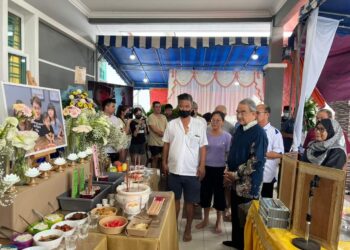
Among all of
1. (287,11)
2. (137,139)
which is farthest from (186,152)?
(287,11)

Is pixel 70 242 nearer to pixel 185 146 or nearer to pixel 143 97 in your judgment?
pixel 185 146

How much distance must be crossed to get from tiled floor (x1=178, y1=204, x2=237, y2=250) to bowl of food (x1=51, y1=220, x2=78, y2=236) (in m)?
1.51

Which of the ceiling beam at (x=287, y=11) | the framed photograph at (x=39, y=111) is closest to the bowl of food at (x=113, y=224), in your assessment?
the framed photograph at (x=39, y=111)

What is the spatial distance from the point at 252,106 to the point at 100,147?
1.30 m

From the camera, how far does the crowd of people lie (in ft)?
7.04

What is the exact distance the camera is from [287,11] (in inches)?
144

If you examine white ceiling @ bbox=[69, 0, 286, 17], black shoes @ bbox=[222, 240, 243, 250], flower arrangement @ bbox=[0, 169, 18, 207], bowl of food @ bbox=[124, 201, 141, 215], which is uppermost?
white ceiling @ bbox=[69, 0, 286, 17]

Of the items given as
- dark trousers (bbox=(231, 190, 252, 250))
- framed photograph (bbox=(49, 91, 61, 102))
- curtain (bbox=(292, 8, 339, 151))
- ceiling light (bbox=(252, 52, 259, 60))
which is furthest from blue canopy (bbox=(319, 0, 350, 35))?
framed photograph (bbox=(49, 91, 61, 102))

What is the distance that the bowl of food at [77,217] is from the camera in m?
1.39

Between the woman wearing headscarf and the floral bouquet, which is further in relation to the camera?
the woman wearing headscarf

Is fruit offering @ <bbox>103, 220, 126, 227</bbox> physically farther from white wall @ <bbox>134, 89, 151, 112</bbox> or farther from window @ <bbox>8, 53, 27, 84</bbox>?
white wall @ <bbox>134, 89, 151, 112</bbox>

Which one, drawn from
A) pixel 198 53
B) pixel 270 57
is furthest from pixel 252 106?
Answer: pixel 198 53

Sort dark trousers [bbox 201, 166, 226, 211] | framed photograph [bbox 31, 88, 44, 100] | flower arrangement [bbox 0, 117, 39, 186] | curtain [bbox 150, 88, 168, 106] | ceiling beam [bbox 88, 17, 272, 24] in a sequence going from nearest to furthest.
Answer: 1. flower arrangement [bbox 0, 117, 39, 186]
2. framed photograph [bbox 31, 88, 44, 100]
3. dark trousers [bbox 201, 166, 226, 211]
4. ceiling beam [bbox 88, 17, 272, 24]
5. curtain [bbox 150, 88, 168, 106]

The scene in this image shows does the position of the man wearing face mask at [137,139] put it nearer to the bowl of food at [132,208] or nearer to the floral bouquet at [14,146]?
the bowl of food at [132,208]
